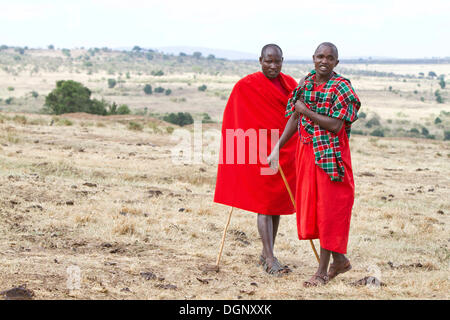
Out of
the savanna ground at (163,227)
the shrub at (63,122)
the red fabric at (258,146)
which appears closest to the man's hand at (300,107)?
the red fabric at (258,146)

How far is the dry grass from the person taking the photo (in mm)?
4848

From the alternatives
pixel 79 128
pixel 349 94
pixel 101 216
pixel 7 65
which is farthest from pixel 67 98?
pixel 7 65

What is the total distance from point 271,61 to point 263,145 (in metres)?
0.76

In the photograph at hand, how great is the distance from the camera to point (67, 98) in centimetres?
2958

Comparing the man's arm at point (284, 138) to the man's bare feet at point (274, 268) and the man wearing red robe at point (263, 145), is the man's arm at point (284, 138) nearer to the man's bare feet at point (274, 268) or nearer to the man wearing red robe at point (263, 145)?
the man wearing red robe at point (263, 145)

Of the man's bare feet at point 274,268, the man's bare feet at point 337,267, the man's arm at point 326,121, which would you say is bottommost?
the man's bare feet at point 274,268

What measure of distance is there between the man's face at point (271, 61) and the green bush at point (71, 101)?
A: 24.9 meters

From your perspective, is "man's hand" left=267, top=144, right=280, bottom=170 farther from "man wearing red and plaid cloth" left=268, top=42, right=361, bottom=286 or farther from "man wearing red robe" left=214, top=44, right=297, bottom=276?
"man wearing red and plaid cloth" left=268, top=42, right=361, bottom=286

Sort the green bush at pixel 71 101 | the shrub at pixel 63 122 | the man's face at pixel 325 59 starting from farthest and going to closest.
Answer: the green bush at pixel 71 101
the shrub at pixel 63 122
the man's face at pixel 325 59

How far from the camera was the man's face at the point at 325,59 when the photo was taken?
187 inches

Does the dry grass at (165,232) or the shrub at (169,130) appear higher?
the dry grass at (165,232)

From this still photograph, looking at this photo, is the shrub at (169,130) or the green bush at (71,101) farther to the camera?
the green bush at (71,101)

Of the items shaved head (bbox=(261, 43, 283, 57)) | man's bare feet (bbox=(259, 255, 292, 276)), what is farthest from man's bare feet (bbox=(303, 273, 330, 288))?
shaved head (bbox=(261, 43, 283, 57))
